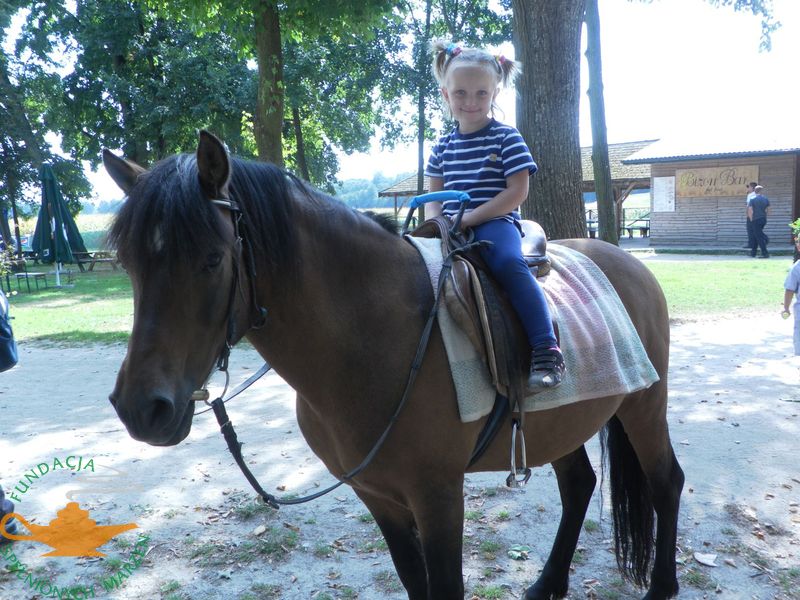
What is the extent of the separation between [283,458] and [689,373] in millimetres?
4734

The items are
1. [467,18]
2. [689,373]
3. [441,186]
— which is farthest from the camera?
[467,18]

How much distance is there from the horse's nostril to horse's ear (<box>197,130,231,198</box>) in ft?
1.77

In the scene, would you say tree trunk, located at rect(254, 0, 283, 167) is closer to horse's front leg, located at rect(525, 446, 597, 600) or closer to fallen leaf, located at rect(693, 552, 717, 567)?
horse's front leg, located at rect(525, 446, 597, 600)

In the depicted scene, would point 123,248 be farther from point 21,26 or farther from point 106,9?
point 21,26

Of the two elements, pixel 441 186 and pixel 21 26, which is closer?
pixel 441 186

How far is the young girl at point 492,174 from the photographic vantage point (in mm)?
2146

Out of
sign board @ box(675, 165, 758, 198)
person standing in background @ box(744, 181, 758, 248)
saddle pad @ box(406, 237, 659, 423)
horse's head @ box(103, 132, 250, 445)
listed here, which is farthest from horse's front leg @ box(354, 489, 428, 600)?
sign board @ box(675, 165, 758, 198)

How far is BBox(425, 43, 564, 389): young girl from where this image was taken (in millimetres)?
2146

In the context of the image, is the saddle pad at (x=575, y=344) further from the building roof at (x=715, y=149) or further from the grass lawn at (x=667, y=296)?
the building roof at (x=715, y=149)

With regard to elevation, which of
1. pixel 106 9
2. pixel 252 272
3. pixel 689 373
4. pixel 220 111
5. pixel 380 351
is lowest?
pixel 689 373

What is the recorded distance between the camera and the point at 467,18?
25.3 meters

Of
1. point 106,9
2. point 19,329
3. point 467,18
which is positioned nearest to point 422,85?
point 467,18

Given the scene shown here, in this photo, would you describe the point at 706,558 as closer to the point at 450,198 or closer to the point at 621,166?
the point at 450,198
